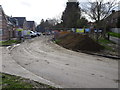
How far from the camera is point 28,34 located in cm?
3891

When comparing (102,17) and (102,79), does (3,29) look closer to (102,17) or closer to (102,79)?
(102,17)

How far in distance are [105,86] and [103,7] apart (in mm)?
22209

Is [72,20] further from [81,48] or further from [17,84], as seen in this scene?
[17,84]

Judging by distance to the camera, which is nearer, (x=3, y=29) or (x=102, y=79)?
(x=102, y=79)

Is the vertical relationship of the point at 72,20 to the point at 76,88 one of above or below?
above

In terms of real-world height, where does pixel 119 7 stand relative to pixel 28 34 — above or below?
above

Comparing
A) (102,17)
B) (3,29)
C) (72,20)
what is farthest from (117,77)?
(72,20)

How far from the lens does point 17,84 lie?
4938 millimetres

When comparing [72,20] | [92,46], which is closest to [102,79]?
[92,46]

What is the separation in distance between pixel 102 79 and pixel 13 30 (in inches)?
1551

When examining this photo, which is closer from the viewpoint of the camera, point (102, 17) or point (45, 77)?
point (45, 77)

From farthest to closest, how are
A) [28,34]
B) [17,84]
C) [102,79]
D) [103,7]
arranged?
1. [28,34]
2. [103,7]
3. [102,79]
4. [17,84]

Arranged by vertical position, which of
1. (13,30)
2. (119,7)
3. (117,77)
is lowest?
(117,77)

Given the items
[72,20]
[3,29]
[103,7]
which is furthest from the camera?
[72,20]
